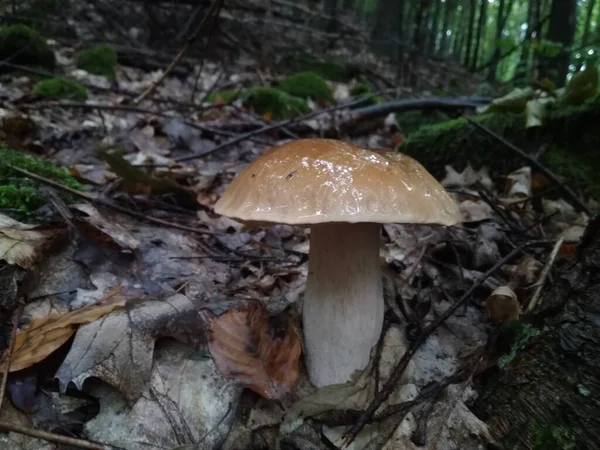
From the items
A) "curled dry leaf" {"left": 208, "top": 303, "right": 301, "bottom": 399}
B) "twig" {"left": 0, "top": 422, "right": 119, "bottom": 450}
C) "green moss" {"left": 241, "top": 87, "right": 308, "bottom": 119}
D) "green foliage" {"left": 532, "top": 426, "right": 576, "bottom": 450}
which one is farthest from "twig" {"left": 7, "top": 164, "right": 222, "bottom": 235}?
"green moss" {"left": 241, "top": 87, "right": 308, "bottom": 119}

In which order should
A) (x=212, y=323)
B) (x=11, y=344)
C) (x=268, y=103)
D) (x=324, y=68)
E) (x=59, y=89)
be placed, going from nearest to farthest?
1. (x=11, y=344)
2. (x=212, y=323)
3. (x=59, y=89)
4. (x=268, y=103)
5. (x=324, y=68)

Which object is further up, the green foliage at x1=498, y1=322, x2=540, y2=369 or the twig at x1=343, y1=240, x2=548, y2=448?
the green foliage at x1=498, y1=322, x2=540, y2=369

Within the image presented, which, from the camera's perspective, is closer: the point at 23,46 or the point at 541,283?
the point at 541,283

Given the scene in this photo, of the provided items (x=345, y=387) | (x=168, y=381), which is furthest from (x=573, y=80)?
(x=168, y=381)

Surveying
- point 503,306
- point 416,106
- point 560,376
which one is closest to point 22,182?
point 503,306

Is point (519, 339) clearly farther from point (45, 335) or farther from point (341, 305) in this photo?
point (45, 335)

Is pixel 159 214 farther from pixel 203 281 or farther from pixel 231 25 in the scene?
pixel 231 25

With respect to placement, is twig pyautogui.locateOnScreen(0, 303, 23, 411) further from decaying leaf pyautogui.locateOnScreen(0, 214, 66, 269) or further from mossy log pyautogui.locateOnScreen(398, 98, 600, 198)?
mossy log pyautogui.locateOnScreen(398, 98, 600, 198)
